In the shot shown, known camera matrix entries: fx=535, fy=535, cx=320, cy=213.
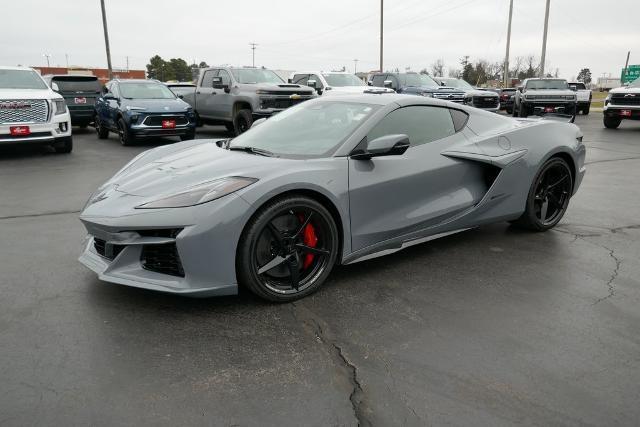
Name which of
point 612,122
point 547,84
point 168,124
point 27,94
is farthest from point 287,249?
point 547,84

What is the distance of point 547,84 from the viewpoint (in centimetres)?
2144

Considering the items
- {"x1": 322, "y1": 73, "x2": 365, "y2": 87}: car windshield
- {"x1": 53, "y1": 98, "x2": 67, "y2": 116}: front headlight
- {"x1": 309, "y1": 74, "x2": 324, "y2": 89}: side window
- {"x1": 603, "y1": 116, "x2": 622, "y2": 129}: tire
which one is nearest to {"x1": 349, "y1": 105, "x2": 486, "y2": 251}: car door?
{"x1": 53, "y1": 98, "x2": 67, "y2": 116}: front headlight

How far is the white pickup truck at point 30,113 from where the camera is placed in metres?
10.1

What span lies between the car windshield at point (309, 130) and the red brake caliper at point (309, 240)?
0.54 m

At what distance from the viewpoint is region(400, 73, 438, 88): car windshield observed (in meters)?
19.0

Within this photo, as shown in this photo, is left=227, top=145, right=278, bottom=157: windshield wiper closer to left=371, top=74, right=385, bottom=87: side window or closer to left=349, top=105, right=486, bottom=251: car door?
left=349, top=105, right=486, bottom=251: car door

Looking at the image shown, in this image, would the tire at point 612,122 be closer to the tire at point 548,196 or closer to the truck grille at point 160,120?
the truck grille at point 160,120

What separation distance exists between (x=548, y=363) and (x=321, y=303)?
1.41m

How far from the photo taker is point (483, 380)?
2.61 meters

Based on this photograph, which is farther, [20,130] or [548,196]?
[20,130]

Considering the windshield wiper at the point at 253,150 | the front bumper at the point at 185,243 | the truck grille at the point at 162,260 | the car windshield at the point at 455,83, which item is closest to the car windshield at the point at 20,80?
the windshield wiper at the point at 253,150

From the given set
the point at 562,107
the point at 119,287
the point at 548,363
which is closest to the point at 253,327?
the point at 119,287

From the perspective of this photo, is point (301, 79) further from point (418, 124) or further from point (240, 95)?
point (418, 124)

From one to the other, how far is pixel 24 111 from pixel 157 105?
118 inches
